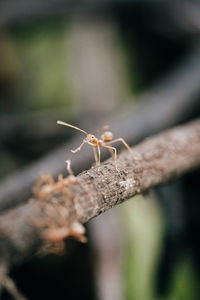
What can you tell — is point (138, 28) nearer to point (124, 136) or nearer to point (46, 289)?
point (124, 136)

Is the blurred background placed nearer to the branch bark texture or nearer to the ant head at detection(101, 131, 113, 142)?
the branch bark texture

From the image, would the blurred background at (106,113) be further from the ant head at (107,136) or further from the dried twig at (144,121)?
the ant head at (107,136)

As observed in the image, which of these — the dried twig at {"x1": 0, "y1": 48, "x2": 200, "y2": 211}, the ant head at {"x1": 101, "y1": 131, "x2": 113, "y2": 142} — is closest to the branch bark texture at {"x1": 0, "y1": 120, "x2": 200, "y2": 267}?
the ant head at {"x1": 101, "y1": 131, "x2": 113, "y2": 142}

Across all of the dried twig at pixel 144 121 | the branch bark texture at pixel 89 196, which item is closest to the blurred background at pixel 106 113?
the dried twig at pixel 144 121

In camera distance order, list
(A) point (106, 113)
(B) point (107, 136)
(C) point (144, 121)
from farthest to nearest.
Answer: (A) point (106, 113)
(C) point (144, 121)
(B) point (107, 136)

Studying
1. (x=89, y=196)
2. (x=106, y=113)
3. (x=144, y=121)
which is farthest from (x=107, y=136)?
(x=106, y=113)

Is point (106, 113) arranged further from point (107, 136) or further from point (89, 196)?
point (89, 196)

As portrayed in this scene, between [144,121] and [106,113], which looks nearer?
[144,121]
